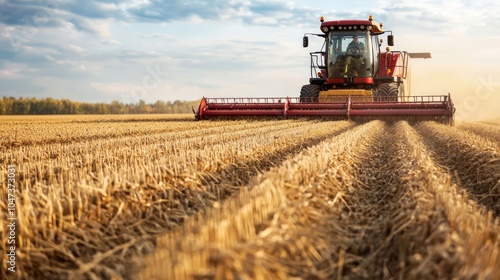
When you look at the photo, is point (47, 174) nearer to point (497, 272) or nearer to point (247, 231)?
point (247, 231)

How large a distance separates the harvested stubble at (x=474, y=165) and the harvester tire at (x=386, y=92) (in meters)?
8.34

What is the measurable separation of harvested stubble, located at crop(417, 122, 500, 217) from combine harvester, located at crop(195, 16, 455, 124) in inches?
275

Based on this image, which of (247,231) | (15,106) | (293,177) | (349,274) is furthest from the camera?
(15,106)

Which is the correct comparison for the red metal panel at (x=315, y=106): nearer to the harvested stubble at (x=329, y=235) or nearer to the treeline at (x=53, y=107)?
the harvested stubble at (x=329, y=235)

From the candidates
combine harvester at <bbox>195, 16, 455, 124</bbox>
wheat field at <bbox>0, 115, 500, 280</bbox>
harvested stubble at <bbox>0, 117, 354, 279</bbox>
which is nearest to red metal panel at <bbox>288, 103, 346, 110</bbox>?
combine harvester at <bbox>195, 16, 455, 124</bbox>

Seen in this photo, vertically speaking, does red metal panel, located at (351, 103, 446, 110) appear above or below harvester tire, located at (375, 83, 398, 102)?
below

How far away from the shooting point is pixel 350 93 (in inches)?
760

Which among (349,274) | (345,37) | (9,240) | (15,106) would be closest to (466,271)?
(349,274)

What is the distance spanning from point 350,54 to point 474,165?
11914 millimetres

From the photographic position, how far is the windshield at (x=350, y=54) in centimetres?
1920

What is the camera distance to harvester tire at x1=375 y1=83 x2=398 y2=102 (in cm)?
1972

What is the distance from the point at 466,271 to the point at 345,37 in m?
17.3

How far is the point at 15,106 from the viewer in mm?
52219

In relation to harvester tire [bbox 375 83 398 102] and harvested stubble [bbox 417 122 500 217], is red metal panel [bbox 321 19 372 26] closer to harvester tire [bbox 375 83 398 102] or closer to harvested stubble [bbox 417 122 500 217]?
harvester tire [bbox 375 83 398 102]
